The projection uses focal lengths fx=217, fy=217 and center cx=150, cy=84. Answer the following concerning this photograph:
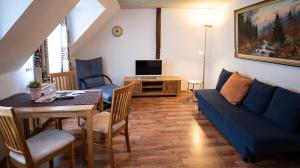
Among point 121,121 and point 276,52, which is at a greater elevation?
point 276,52

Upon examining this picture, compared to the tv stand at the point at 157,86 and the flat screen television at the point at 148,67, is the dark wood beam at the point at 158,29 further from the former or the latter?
the tv stand at the point at 157,86

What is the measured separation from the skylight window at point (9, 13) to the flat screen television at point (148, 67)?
349 centimetres

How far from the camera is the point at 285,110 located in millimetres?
2453

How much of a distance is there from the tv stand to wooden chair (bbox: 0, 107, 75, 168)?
314 centimetres

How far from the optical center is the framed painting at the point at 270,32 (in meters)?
2.73

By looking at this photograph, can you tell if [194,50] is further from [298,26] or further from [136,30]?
[298,26]

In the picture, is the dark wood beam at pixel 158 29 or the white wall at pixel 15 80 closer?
the white wall at pixel 15 80

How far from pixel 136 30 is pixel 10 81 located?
11.0 ft

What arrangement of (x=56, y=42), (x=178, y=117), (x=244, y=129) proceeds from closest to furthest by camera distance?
(x=244, y=129) → (x=178, y=117) → (x=56, y=42)

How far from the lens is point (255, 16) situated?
3.51 m

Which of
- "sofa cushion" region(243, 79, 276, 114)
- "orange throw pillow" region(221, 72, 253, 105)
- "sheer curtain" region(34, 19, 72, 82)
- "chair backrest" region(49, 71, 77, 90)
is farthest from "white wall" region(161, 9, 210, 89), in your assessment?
"chair backrest" region(49, 71, 77, 90)

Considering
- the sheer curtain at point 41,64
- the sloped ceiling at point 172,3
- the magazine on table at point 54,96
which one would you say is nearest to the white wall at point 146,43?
the sloped ceiling at point 172,3

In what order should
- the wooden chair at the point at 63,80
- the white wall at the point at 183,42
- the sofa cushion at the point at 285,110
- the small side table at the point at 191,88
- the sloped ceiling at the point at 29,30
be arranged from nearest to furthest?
the sloped ceiling at the point at 29,30 → the sofa cushion at the point at 285,110 → the wooden chair at the point at 63,80 → the small side table at the point at 191,88 → the white wall at the point at 183,42

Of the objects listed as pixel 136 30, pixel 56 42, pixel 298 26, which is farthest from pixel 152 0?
pixel 298 26
